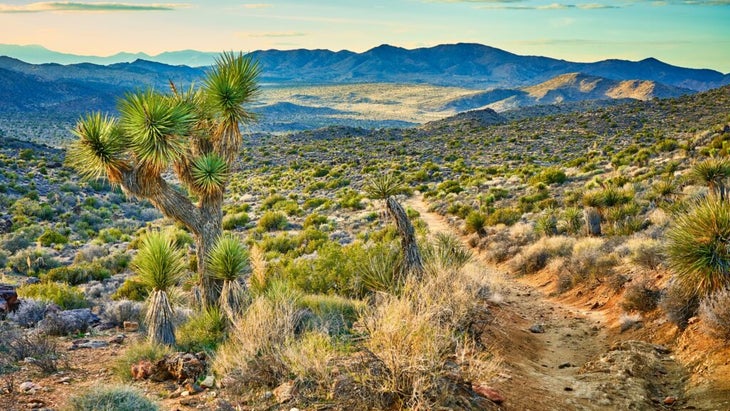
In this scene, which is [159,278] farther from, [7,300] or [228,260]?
[7,300]

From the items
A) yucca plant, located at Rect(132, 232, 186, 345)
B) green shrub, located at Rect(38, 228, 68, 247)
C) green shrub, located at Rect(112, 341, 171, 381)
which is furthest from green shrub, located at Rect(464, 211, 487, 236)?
green shrub, located at Rect(38, 228, 68, 247)

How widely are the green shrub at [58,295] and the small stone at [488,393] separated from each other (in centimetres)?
913

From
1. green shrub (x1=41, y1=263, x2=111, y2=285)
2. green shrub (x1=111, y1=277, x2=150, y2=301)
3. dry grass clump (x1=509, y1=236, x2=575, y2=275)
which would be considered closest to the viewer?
green shrub (x1=111, y1=277, x2=150, y2=301)

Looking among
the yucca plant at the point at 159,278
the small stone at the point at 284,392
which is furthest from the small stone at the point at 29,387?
the small stone at the point at 284,392

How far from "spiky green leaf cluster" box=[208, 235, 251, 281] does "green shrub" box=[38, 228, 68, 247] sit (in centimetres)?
1630

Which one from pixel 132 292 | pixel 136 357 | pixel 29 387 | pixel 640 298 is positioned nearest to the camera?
pixel 29 387

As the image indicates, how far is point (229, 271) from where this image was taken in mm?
8914

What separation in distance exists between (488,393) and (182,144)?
243 inches

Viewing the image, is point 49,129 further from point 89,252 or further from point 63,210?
point 89,252

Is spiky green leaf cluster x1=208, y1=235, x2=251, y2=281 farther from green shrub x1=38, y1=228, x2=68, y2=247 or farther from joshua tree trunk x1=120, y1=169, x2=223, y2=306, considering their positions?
green shrub x1=38, y1=228, x2=68, y2=247

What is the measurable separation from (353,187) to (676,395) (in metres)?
30.3

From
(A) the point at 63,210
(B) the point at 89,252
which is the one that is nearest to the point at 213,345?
(B) the point at 89,252

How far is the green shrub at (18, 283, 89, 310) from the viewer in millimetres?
11914

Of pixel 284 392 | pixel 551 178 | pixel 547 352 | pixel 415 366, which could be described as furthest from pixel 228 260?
pixel 551 178
